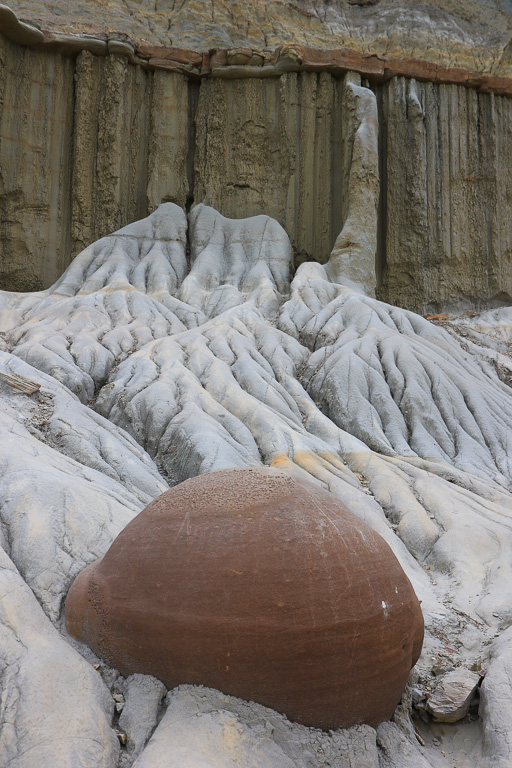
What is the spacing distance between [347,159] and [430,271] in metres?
4.73

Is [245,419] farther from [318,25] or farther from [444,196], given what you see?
[318,25]

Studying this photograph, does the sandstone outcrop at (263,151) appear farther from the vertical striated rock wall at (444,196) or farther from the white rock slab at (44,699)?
the white rock slab at (44,699)

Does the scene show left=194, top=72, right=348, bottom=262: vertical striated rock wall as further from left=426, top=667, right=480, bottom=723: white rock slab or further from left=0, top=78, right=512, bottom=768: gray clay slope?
left=426, top=667, right=480, bottom=723: white rock slab

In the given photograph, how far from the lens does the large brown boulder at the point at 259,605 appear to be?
4246mm

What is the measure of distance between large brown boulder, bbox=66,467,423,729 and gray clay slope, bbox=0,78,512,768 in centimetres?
19

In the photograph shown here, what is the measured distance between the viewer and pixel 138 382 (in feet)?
45.6

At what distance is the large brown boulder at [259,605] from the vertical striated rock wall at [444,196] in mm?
18931

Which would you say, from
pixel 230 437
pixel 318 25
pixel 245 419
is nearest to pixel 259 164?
pixel 318 25

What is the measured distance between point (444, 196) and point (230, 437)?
48.9 ft

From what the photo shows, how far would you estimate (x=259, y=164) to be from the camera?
23.1 m

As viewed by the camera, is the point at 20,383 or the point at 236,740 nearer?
the point at 236,740

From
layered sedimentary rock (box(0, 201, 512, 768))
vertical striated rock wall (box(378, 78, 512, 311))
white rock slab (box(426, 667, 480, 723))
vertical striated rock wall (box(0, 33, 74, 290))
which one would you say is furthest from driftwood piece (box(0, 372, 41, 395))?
vertical striated rock wall (box(378, 78, 512, 311))

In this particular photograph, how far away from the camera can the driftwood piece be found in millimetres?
10695

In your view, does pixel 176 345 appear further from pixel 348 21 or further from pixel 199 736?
pixel 348 21
